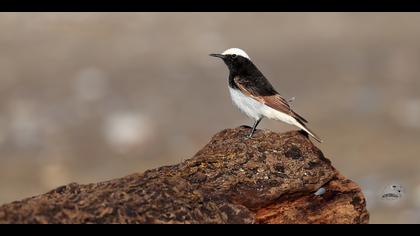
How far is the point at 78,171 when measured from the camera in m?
24.2

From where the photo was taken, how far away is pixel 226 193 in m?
9.32

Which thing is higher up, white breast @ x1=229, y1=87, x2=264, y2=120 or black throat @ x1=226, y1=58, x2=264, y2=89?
black throat @ x1=226, y1=58, x2=264, y2=89

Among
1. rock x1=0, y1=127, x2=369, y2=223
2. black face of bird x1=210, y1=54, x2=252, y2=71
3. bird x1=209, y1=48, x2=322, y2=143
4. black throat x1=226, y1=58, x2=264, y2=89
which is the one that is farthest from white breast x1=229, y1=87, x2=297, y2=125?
rock x1=0, y1=127, x2=369, y2=223

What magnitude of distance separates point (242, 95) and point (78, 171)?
452 inches

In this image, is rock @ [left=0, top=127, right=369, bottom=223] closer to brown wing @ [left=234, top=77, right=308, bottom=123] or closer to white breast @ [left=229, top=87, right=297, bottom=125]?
brown wing @ [left=234, top=77, right=308, bottom=123]

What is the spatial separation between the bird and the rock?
72.6 inches

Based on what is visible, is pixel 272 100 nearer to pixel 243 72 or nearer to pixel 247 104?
pixel 247 104

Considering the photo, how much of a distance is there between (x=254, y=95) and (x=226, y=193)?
4.57 metres

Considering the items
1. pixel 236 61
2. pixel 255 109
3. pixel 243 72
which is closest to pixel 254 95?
pixel 255 109

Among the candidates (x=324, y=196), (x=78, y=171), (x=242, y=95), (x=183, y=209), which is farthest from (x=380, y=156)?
(x=183, y=209)

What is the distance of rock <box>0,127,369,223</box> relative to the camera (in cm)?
810

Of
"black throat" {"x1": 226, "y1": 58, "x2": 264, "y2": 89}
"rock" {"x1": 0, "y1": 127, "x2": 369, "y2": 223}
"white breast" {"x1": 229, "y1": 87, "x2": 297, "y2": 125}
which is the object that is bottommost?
"rock" {"x1": 0, "y1": 127, "x2": 369, "y2": 223}

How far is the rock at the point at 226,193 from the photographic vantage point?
8.10m

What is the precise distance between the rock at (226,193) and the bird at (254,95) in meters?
1.84
